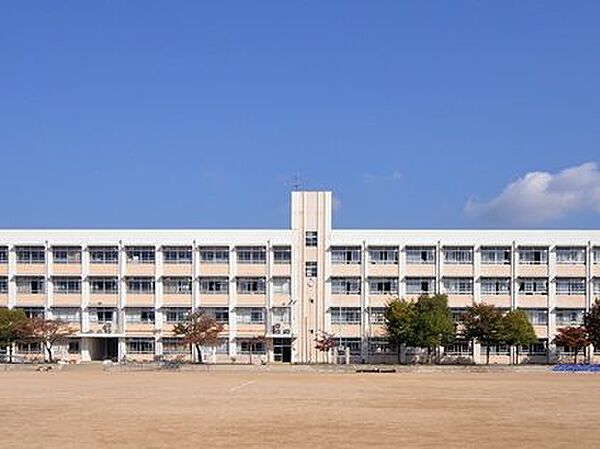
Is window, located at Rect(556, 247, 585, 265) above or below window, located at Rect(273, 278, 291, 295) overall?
above

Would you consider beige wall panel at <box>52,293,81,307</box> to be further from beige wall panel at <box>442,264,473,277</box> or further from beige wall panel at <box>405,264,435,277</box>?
beige wall panel at <box>442,264,473,277</box>

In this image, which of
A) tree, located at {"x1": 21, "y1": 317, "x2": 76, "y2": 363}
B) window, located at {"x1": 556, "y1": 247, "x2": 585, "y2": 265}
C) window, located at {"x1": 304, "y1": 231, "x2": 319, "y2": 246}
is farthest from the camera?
window, located at {"x1": 304, "y1": 231, "x2": 319, "y2": 246}

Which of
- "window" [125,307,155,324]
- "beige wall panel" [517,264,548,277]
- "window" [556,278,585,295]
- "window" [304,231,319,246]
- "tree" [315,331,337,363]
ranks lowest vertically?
"tree" [315,331,337,363]

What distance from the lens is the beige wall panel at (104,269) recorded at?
87.3m

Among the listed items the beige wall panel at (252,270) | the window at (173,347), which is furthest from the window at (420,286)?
the window at (173,347)

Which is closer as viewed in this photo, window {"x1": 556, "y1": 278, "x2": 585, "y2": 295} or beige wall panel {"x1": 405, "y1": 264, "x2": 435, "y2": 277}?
window {"x1": 556, "y1": 278, "x2": 585, "y2": 295}

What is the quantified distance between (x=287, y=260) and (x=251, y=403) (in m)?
50.9

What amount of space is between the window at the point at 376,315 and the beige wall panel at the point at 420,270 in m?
3.64

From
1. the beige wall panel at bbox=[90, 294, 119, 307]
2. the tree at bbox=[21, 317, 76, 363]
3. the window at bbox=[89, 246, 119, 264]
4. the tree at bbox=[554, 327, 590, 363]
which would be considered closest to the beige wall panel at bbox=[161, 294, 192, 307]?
the beige wall panel at bbox=[90, 294, 119, 307]

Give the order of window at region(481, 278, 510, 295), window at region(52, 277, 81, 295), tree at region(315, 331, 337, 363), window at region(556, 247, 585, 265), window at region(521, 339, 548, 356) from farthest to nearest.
Result: 1. window at region(52, 277, 81, 295)
2. window at region(481, 278, 510, 295)
3. window at region(556, 247, 585, 265)
4. window at region(521, 339, 548, 356)
5. tree at region(315, 331, 337, 363)

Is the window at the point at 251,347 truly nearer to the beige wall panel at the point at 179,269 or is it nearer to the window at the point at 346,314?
the window at the point at 346,314

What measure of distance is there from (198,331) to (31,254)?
52.5 ft

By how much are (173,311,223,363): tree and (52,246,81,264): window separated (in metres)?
10.4

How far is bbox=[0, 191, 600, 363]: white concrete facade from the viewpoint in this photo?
284ft
